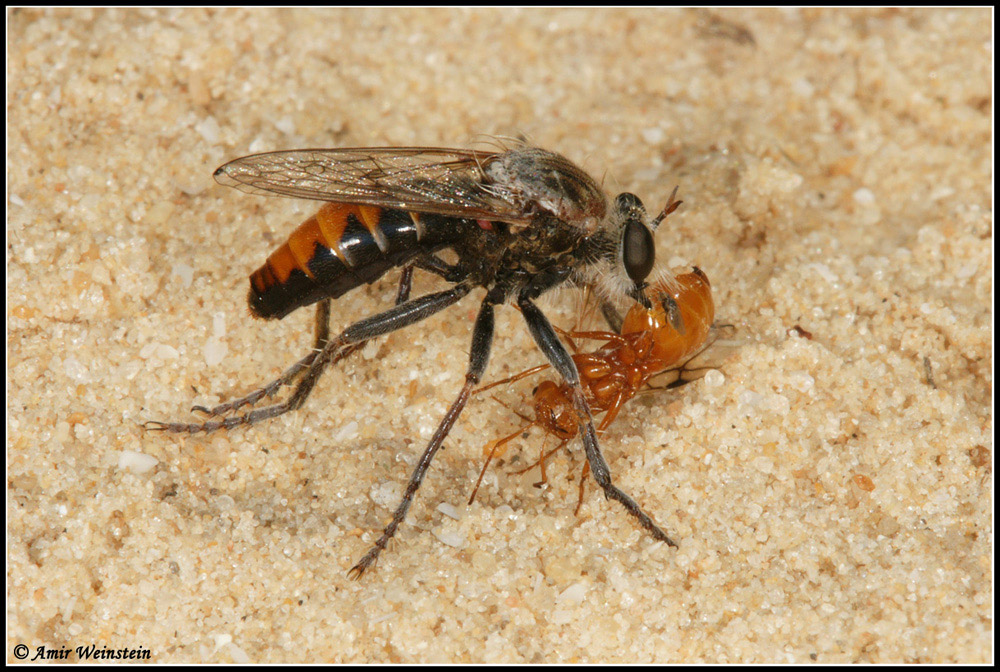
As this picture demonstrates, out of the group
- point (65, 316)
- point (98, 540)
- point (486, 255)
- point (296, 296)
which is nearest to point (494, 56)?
point (486, 255)

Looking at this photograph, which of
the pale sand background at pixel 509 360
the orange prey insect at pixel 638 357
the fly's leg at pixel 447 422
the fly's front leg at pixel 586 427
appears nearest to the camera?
the pale sand background at pixel 509 360

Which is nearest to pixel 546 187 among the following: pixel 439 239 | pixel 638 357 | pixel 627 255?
pixel 627 255

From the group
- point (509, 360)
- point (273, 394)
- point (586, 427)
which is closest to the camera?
point (586, 427)

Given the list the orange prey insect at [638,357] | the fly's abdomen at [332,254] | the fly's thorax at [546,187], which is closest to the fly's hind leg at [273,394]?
the fly's abdomen at [332,254]

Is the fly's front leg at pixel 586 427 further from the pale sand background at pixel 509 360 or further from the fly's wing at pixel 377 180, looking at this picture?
the fly's wing at pixel 377 180

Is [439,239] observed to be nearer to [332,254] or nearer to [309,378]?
[332,254]

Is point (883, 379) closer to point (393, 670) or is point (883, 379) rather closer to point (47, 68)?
point (393, 670)

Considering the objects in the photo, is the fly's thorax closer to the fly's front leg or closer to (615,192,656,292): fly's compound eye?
(615,192,656,292): fly's compound eye
